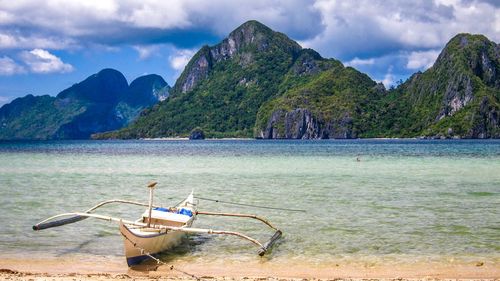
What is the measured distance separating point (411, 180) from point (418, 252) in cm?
2062

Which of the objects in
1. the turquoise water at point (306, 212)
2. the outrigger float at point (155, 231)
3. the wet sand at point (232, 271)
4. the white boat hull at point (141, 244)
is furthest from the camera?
the turquoise water at point (306, 212)

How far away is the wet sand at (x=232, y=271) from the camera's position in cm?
1217

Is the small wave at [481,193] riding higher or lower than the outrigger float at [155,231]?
higher

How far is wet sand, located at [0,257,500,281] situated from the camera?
39.9ft

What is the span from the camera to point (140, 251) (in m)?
13.2

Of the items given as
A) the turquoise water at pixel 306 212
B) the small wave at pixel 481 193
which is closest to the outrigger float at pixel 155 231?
the turquoise water at pixel 306 212

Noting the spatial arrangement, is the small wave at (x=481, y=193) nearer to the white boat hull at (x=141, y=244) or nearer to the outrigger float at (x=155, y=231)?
the outrigger float at (x=155, y=231)

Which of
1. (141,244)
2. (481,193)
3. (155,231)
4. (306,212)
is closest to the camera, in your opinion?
(141,244)

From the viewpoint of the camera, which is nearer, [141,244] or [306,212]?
[141,244]

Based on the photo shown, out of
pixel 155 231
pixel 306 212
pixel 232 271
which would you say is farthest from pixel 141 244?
pixel 306 212

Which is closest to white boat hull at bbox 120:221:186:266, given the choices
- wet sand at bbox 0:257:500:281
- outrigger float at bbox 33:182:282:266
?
outrigger float at bbox 33:182:282:266

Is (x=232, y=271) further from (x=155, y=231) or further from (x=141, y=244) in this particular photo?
(x=155, y=231)

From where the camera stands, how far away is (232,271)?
13.1 meters

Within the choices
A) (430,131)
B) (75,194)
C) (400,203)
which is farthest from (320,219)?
(430,131)
